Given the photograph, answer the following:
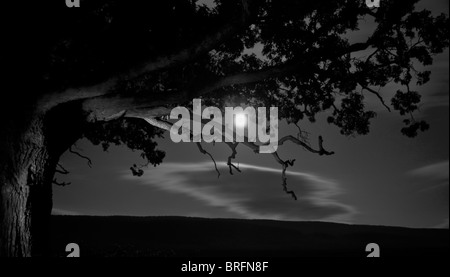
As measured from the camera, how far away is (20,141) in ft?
24.4

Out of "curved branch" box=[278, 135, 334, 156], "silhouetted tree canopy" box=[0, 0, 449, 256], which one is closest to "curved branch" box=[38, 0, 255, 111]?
"silhouetted tree canopy" box=[0, 0, 449, 256]

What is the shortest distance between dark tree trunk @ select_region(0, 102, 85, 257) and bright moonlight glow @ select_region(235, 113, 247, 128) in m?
4.72

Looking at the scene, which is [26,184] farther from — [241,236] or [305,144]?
[241,236]

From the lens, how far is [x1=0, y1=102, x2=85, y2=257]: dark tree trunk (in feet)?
23.7

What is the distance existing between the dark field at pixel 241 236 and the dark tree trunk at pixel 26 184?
107 ft

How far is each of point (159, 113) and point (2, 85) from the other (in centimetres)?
314

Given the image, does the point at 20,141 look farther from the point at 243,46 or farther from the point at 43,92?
the point at 243,46

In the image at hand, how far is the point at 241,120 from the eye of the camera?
1108 centimetres

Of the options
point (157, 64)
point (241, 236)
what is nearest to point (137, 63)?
point (157, 64)

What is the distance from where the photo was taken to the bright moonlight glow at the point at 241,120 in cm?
1048

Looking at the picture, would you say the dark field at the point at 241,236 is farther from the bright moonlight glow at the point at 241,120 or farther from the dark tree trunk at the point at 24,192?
the dark tree trunk at the point at 24,192

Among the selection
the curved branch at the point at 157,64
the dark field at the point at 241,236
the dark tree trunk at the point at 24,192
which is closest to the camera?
the curved branch at the point at 157,64

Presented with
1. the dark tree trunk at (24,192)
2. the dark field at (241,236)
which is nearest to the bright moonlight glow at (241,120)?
the dark tree trunk at (24,192)

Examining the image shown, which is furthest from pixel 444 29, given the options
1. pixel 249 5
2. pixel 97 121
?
pixel 97 121
